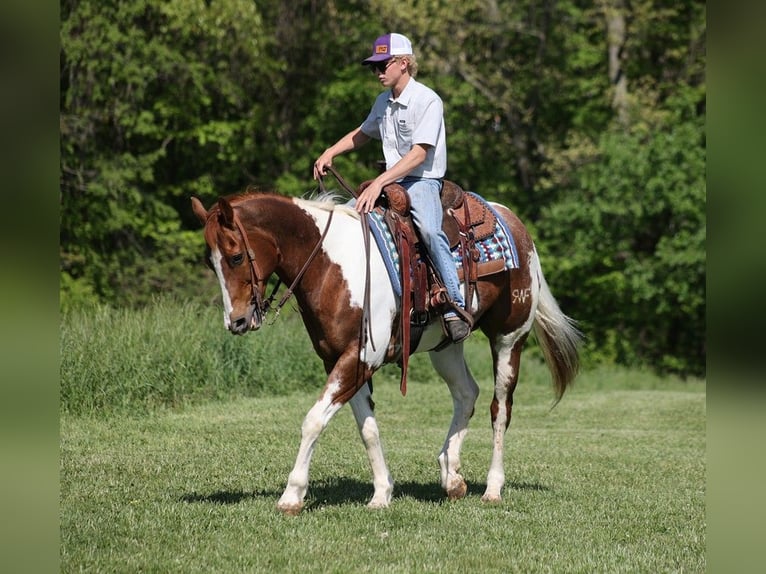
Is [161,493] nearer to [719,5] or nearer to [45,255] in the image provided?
[45,255]

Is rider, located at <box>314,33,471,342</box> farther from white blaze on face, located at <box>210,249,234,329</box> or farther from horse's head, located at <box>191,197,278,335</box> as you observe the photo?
white blaze on face, located at <box>210,249,234,329</box>

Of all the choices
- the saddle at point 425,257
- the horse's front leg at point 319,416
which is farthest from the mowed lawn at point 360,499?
the saddle at point 425,257

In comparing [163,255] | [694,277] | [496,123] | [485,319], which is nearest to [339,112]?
[496,123]

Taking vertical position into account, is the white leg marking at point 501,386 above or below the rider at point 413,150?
below

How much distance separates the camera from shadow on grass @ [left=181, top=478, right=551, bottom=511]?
7426 millimetres

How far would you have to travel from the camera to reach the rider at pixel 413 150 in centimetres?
711

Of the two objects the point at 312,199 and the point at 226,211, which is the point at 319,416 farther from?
the point at 312,199

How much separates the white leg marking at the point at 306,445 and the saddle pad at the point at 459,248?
917 mm

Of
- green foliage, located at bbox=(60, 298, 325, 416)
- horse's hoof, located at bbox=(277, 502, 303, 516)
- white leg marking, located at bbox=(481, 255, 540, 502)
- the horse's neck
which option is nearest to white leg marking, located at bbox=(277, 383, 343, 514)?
horse's hoof, located at bbox=(277, 502, 303, 516)

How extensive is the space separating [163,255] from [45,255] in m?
23.1

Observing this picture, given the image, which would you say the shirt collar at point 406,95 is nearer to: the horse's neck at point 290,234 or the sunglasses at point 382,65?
the sunglasses at point 382,65

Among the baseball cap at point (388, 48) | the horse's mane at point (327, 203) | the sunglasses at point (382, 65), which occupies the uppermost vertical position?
the baseball cap at point (388, 48)

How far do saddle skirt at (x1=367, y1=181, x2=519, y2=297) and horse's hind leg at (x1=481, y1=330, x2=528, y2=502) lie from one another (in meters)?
0.63

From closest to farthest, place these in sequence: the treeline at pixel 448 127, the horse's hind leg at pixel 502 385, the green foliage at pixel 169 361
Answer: the horse's hind leg at pixel 502 385, the green foliage at pixel 169 361, the treeline at pixel 448 127
